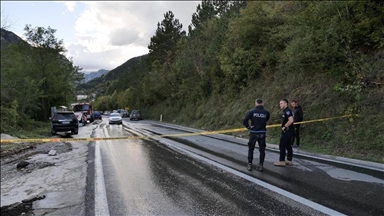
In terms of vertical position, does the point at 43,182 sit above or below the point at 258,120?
below

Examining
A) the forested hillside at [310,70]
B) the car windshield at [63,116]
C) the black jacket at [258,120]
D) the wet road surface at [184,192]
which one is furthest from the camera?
the car windshield at [63,116]

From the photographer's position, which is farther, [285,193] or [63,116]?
[63,116]

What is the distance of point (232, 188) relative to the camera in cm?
593

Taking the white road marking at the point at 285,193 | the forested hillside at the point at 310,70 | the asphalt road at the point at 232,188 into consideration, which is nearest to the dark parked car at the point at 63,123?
the forested hillside at the point at 310,70

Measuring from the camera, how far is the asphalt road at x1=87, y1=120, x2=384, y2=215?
4.79m

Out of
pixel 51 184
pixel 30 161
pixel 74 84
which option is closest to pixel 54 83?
pixel 74 84

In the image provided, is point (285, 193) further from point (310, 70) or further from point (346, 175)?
point (310, 70)

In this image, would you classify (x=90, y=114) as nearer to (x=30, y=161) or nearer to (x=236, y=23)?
(x=236, y=23)

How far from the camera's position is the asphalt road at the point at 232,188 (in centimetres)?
479

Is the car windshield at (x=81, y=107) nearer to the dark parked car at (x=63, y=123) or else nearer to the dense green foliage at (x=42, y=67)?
the dense green foliage at (x=42, y=67)

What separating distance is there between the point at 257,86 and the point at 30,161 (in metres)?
14.5

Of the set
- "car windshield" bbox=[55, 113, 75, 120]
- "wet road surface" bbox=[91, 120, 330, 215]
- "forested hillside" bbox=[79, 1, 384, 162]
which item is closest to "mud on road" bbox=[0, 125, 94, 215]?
"wet road surface" bbox=[91, 120, 330, 215]

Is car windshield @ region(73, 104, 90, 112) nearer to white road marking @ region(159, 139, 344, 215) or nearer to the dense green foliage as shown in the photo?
the dense green foliage

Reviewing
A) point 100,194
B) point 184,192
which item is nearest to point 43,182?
point 100,194
